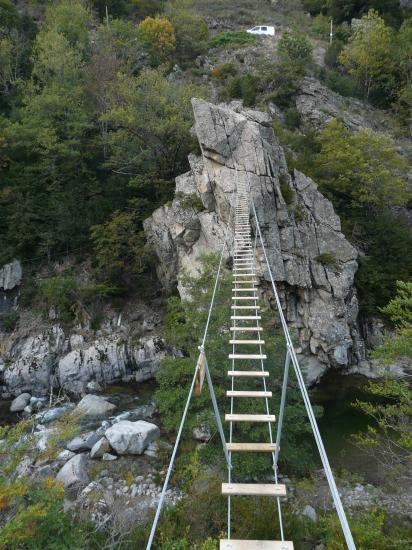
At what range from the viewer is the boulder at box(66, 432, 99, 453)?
962 cm

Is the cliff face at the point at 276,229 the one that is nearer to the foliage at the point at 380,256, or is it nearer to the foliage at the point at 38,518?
the foliage at the point at 380,256

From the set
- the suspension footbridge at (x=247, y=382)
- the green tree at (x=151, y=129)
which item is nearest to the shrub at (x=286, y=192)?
the suspension footbridge at (x=247, y=382)

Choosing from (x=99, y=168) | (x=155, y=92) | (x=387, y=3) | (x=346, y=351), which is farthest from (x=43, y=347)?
(x=387, y=3)

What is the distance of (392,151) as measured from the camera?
17453 mm

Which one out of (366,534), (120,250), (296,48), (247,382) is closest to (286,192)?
(120,250)

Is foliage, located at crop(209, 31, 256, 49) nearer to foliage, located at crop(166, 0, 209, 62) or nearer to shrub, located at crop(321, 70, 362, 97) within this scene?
foliage, located at crop(166, 0, 209, 62)

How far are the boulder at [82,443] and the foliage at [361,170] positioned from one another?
45.3 ft

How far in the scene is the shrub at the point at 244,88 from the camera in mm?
25094

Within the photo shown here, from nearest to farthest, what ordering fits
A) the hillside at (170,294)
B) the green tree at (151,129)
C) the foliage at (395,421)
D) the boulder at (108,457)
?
the foliage at (395,421) < the hillside at (170,294) < the boulder at (108,457) < the green tree at (151,129)

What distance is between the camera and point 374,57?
88.8 feet

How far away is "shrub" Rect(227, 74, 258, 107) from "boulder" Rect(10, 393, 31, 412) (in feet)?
69.6

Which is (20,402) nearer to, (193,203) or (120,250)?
(120,250)

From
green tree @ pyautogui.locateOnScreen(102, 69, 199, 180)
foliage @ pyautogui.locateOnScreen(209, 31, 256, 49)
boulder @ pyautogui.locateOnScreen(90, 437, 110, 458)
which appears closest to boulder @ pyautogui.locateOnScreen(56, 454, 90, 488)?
boulder @ pyautogui.locateOnScreen(90, 437, 110, 458)

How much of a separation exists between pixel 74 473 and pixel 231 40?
1392 inches
